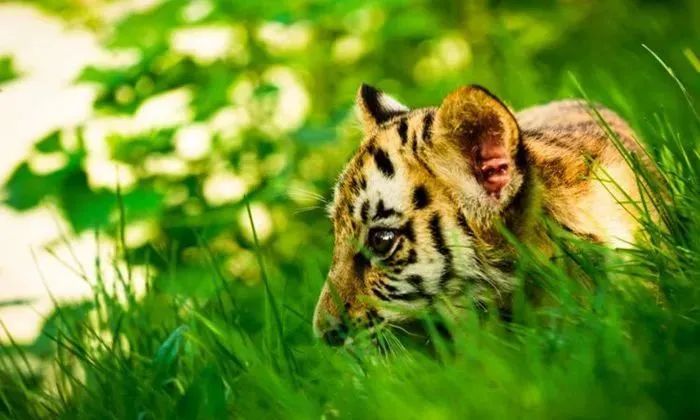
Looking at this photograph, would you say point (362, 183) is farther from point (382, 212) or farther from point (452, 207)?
point (452, 207)

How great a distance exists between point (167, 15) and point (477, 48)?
2.26 metres

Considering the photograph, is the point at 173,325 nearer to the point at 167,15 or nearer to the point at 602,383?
the point at 602,383

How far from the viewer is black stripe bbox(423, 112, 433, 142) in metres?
2.70

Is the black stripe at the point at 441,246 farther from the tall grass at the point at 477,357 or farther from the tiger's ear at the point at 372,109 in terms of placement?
the tiger's ear at the point at 372,109

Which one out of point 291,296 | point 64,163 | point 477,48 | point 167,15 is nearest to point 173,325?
point 291,296

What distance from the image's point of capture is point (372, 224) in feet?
8.87

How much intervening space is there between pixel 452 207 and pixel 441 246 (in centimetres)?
10

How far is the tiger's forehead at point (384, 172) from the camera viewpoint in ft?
8.83

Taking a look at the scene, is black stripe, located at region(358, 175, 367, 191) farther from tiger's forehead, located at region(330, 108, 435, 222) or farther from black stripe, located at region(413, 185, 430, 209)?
black stripe, located at region(413, 185, 430, 209)

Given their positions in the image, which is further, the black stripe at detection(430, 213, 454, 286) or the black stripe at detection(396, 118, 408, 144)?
the black stripe at detection(396, 118, 408, 144)

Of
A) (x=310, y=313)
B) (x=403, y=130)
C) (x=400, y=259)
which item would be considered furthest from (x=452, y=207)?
(x=310, y=313)

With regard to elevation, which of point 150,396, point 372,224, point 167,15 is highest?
point 167,15

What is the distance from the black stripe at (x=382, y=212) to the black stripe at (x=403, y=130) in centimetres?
19

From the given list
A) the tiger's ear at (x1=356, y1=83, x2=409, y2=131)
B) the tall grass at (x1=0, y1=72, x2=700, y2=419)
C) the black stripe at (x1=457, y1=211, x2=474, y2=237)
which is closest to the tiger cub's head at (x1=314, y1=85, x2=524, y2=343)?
the black stripe at (x1=457, y1=211, x2=474, y2=237)
